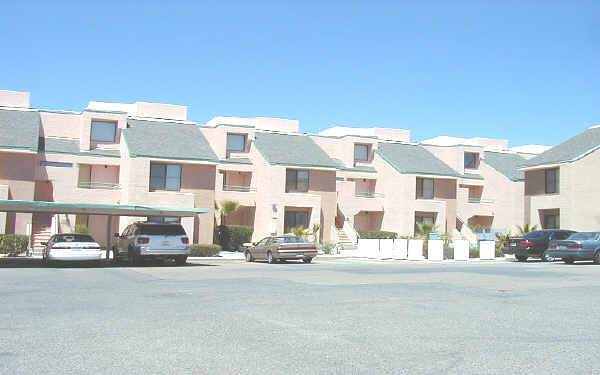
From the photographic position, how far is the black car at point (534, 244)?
30578 mm

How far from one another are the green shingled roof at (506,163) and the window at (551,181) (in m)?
9.99

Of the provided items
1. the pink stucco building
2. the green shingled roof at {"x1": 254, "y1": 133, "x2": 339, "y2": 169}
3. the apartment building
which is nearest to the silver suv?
the pink stucco building

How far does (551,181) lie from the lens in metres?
42.4

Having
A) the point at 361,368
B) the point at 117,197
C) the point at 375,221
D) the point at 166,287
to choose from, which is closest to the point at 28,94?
the point at 117,197

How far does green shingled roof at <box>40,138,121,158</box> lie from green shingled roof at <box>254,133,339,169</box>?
33.7ft

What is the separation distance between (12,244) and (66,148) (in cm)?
983

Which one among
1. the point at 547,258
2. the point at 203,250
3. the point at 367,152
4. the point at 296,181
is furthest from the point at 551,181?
the point at 203,250

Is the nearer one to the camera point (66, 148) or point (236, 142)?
point (66, 148)

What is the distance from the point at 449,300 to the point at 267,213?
30726mm

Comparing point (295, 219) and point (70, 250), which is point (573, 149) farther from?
point (70, 250)

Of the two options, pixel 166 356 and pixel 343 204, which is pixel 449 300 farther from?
pixel 343 204

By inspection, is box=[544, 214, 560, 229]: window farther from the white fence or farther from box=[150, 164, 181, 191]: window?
box=[150, 164, 181, 191]: window

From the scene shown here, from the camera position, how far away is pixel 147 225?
25.9m

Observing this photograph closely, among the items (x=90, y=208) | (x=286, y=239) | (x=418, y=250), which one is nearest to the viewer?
(x=90, y=208)
